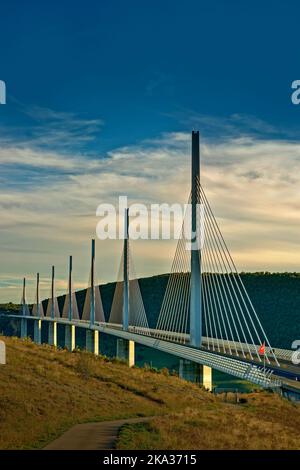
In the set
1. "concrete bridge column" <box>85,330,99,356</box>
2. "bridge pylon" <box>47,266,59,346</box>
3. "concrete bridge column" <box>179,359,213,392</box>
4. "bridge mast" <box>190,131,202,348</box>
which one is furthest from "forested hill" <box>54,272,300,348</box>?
"bridge mast" <box>190,131,202,348</box>

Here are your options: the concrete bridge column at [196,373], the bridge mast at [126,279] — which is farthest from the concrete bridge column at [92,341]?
the concrete bridge column at [196,373]

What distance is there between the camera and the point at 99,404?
3566 centimetres

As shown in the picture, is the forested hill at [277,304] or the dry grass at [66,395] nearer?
the dry grass at [66,395]

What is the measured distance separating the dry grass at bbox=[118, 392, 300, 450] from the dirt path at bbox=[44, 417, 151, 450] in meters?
0.52

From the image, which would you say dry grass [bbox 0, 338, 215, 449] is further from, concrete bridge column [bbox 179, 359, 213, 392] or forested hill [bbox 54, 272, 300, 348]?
forested hill [bbox 54, 272, 300, 348]

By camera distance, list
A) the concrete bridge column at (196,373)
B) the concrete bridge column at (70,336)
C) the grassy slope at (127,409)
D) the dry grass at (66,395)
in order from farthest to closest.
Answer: the concrete bridge column at (70,336) → the concrete bridge column at (196,373) → the dry grass at (66,395) → the grassy slope at (127,409)

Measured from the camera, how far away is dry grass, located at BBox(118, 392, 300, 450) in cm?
2445

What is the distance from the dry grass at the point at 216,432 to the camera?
80.2 feet

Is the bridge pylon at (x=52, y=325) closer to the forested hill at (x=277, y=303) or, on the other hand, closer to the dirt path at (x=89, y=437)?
the forested hill at (x=277, y=303)

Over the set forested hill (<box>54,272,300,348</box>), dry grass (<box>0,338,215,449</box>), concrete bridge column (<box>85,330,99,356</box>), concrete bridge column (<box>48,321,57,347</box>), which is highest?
dry grass (<box>0,338,215,449</box>)

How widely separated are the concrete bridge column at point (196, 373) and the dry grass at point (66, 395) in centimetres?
414

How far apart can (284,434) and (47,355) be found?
27.1 m

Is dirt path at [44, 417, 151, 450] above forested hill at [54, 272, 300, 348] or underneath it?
above
